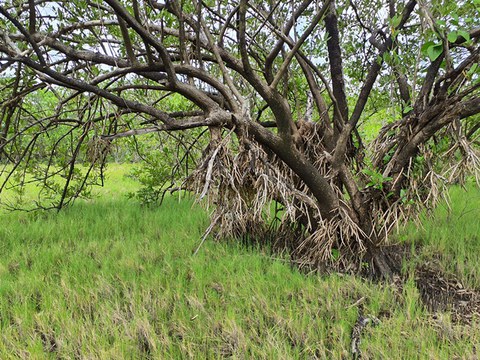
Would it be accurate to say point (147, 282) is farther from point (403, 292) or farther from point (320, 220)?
point (403, 292)

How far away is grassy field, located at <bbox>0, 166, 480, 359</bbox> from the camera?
1.98 m

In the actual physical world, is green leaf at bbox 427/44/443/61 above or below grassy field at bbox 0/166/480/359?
above

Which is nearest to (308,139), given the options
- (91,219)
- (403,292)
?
(403,292)

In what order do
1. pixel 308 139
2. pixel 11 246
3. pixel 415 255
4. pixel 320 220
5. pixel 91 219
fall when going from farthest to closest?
1. pixel 91 219
2. pixel 11 246
3. pixel 308 139
4. pixel 415 255
5. pixel 320 220

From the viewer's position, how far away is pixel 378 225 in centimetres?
299

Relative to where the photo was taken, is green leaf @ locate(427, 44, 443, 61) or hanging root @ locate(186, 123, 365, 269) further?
hanging root @ locate(186, 123, 365, 269)

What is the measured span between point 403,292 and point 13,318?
258cm

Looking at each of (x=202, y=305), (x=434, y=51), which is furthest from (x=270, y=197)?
(x=434, y=51)

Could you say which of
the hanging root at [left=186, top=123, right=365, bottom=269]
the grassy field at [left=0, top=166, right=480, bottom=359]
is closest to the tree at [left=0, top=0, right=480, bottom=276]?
the hanging root at [left=186, top=123, right=365, bottom=269]

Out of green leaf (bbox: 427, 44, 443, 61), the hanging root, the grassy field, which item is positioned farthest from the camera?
the hanging root

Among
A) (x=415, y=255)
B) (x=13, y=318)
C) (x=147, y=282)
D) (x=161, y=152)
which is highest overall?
(x=161, y=152)

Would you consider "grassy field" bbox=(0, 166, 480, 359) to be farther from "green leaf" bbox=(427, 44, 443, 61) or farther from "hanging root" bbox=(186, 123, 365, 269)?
"green leaf" bbox=(427, 44, 443, 61)

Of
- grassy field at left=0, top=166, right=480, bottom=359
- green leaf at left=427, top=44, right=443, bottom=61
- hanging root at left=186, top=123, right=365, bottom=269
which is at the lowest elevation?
grassy field at left=0, top=166, right=480, bottom=359

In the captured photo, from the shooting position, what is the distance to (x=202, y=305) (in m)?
2.35
